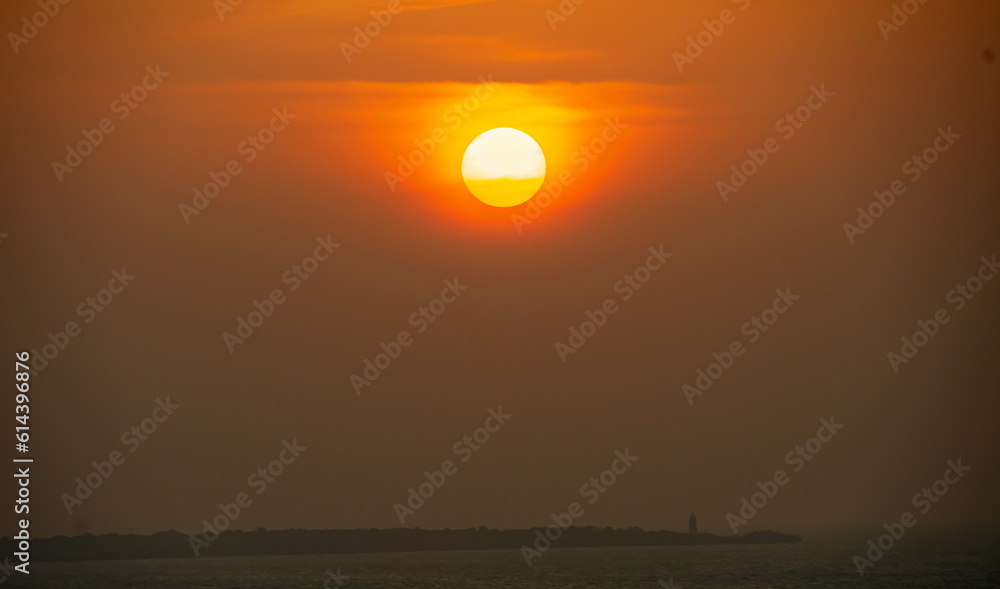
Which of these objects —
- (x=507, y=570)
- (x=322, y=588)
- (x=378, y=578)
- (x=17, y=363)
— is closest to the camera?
(x=17, y=363)

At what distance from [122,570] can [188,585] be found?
57.0ft

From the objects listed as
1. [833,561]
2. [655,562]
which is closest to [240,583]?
[655,562]

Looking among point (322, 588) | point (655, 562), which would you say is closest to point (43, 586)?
point (322, 588)

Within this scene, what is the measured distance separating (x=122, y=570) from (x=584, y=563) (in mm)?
30651

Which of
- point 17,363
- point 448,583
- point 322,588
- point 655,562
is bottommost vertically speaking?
point 322,588

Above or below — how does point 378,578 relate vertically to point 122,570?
above

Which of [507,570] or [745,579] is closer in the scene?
[745,579]

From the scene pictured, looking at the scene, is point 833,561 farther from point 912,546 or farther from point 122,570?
point 122,570

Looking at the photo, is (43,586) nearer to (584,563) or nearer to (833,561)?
(584,563)

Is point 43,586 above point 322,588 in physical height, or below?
below

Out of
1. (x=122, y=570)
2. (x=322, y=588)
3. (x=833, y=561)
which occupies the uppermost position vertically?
(x=833, y=561)

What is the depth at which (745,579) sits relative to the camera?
48750 millimetres

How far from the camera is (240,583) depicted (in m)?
49.5

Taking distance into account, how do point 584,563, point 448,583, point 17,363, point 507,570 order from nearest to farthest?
1. point 17,363
2. point 448,583
3. point 507,570
4. point 584,563
